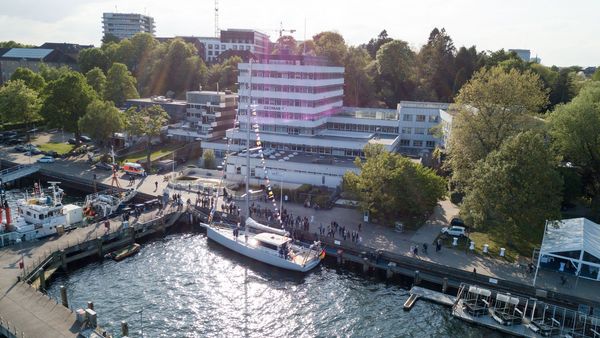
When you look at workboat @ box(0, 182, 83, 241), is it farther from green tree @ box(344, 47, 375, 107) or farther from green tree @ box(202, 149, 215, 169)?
green tree @ box(344, 47, 375, 107)

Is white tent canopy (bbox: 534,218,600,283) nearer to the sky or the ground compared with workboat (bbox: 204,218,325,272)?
nearer to the sky

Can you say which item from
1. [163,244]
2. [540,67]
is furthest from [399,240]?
[540,67]

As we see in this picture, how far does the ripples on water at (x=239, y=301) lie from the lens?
31.3 m

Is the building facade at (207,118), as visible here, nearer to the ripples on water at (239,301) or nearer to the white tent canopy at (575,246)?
the ripples on water at (239,301)

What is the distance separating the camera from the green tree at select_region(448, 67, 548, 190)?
160 ft

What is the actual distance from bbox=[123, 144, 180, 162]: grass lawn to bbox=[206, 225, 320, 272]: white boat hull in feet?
101

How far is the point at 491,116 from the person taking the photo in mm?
49938

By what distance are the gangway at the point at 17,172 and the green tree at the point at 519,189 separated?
6079cm

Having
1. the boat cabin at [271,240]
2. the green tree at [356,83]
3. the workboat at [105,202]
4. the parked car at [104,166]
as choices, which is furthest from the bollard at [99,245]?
the green tree at [356,83]

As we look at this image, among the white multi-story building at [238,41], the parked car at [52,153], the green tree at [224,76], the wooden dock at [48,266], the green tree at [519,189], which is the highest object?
the white multi-story building at [238,41]

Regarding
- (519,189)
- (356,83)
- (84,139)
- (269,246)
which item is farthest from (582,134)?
(84,139)

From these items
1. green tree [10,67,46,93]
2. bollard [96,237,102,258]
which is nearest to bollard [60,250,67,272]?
bollard [96,237,102,258]

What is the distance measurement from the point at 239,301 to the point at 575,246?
27716mm

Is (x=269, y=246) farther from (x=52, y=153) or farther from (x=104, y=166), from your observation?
(x=52, y=153)
